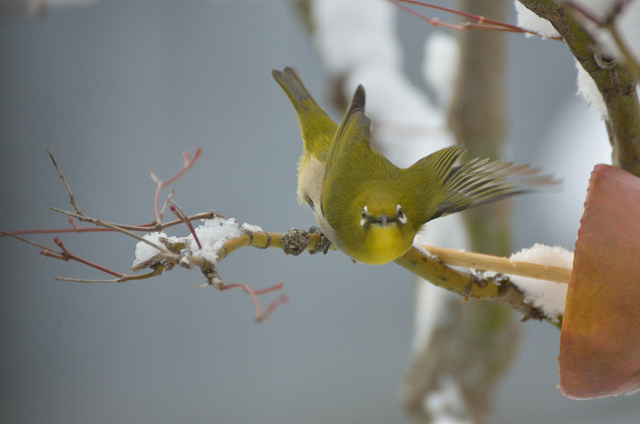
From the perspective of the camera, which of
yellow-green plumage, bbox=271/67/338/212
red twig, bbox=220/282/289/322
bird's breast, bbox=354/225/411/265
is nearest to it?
red twig, bbox=220/282/289/322

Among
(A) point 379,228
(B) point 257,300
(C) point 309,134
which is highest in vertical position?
(C) point 309,134

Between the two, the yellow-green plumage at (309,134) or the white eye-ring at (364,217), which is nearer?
the white eye-ring at (364,217)

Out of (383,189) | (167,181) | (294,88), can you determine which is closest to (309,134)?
(294,88)

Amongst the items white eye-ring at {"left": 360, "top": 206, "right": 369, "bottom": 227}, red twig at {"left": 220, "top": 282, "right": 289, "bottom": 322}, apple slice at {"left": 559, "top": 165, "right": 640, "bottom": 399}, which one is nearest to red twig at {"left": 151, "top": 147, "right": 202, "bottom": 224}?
red twig at {"left": 220, "top": 282, "right": 289, "bottom": 322}

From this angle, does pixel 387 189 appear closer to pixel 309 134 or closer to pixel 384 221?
pixel 384 221

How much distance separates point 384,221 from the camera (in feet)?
1.65

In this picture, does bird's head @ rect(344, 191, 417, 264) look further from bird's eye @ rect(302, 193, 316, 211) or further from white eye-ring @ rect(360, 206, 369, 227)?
bird's eye @ rect(302, 193, 316, 211)

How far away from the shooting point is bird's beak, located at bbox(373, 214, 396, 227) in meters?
0.50

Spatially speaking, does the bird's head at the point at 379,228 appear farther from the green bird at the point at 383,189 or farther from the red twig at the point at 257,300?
the red twig at the point at 257,300

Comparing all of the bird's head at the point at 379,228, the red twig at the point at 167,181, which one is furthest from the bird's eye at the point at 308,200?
the red twig at the point at 167,181

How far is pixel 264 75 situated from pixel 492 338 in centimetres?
126

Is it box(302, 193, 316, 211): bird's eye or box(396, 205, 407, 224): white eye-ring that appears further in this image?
box(302, 193, 316, 211): bird's eye

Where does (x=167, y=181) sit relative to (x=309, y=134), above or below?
below

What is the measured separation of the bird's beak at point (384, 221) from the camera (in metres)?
0.50
